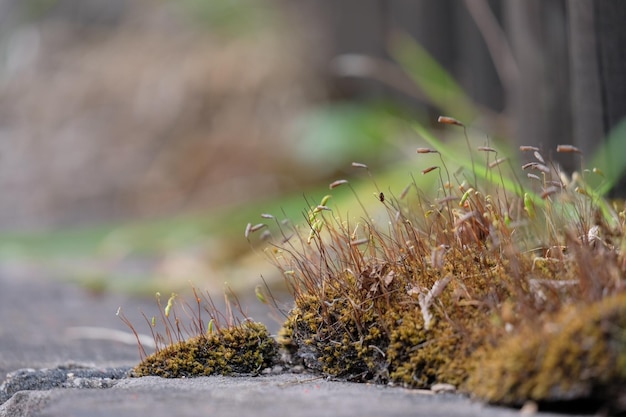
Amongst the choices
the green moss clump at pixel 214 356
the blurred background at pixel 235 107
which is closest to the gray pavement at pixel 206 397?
the green moss clump at pixel 214 356

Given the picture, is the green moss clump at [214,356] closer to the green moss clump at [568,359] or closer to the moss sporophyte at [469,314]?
the moss sporophyte at [469,314]

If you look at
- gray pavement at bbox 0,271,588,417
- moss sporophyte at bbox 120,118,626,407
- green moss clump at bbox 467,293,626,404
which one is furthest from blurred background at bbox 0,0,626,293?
green moss clump at bbox 467,293,626,404

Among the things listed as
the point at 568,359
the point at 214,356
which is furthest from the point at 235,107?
the point at 568,359

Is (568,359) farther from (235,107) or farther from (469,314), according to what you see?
(235,107)

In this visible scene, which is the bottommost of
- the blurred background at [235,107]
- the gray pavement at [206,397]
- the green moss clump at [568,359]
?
the green moss clump at [568,359]

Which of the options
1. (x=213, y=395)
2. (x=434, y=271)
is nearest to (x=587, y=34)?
(x=434, y=271)

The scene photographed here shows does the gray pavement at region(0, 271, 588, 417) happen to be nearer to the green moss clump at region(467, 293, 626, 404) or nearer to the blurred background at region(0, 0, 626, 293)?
the green moss clump at region(467, 293, 626, 404)

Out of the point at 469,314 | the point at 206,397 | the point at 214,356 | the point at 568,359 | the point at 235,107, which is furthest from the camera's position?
the point at 235,107
